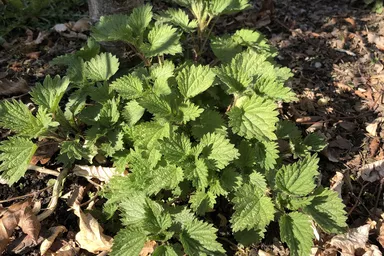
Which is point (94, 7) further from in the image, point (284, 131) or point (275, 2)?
point (275, 2)

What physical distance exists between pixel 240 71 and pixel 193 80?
0.25m

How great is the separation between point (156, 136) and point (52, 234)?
2.49ft

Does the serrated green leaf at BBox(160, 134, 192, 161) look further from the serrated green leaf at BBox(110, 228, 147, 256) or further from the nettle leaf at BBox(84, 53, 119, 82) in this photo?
the nettle leaf at BBox(84, 53, 119, 82)

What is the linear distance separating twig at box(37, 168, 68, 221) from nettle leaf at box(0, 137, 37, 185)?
0.28 metres

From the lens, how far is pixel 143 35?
8.13 ft

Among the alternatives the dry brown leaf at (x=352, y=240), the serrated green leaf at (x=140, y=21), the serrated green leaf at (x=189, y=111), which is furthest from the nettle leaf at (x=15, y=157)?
the dry brown leaf at (x=352, y=240)

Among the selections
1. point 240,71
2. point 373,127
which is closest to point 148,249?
point 240,71

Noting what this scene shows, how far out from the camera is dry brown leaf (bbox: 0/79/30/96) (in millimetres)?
2629

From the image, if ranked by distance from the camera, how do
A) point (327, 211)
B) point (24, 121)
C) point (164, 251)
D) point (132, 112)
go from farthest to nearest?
point (132, 112) < point (24, 121) < point (327, 211) < point (164, 251)

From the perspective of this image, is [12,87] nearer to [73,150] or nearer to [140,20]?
[73,150]

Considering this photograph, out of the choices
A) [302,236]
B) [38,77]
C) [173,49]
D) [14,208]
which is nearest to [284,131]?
[302,236]

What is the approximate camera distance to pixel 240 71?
2.06 m

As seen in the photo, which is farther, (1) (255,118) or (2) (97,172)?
(2) (97,172)

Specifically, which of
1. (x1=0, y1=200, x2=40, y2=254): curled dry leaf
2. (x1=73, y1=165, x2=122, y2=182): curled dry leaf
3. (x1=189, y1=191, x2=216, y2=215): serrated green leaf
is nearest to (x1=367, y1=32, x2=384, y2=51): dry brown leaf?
(x1=189, y1=191, x2=216, y2=215): serrated green leaf
